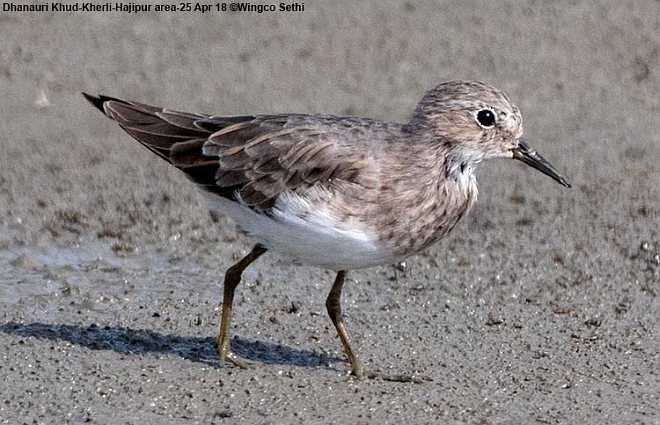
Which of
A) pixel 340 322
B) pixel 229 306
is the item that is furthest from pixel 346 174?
pixel 229 306

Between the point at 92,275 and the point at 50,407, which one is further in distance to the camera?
the point at 92,275

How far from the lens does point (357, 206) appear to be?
6824 mm

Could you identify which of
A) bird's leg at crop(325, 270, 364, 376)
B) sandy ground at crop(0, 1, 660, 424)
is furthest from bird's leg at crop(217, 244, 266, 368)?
bird's leg at crop(325, 270, 364, 376)

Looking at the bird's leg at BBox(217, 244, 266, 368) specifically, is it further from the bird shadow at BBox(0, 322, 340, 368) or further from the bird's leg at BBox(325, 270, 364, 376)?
the bird's leg at BBox(325, 270, 364, 376)

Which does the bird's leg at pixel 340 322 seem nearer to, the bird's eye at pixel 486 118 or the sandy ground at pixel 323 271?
the sandy ground at pixel 323 271

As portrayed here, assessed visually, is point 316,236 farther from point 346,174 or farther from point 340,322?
point 340,322

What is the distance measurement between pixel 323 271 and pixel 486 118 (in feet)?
6.63

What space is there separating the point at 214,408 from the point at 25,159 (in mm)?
4233

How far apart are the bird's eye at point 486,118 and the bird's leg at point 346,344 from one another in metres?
1.12

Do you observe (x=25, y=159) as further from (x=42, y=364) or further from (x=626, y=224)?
(x=626, y=224)

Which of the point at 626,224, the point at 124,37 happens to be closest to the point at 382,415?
the point at 626,224

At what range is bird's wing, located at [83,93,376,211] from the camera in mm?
7031

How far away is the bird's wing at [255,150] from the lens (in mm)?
7031

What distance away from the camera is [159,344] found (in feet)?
24.6
